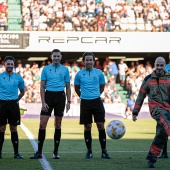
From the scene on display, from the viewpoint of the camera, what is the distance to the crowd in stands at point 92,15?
34906 mm

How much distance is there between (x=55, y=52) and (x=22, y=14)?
79.6 ft

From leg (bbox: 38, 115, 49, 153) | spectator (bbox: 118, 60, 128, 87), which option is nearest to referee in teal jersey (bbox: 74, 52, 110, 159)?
leg (bbox: 38, 115, 49, 153)

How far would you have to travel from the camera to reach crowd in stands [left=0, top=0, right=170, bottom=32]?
34.9 metres

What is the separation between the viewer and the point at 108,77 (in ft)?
116

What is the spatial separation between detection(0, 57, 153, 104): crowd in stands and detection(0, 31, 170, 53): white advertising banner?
37.9 inches

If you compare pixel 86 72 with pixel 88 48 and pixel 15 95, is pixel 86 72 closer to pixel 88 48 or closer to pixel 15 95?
pixel 15 95

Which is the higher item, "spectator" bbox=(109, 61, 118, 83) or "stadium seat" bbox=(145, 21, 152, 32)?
"stadium seat" bbox=(145, 21, 152, 32)

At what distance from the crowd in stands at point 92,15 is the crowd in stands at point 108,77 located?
2239 mm

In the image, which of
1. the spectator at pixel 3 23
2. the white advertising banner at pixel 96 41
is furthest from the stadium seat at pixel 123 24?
the spectator at pixel 3 23

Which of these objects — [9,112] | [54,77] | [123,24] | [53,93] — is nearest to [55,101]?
[53,93]

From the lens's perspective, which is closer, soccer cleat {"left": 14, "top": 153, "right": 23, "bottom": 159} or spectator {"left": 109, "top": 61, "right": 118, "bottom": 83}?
soccer cleat {"left": 14, "top": 153, "right": 23, "bottom": 159}

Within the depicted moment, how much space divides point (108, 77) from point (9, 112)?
24095 mm

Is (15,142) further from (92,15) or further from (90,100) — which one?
(92,15)

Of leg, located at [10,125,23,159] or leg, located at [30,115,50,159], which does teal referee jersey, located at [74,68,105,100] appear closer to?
leg, located at [30,115,50,159]
